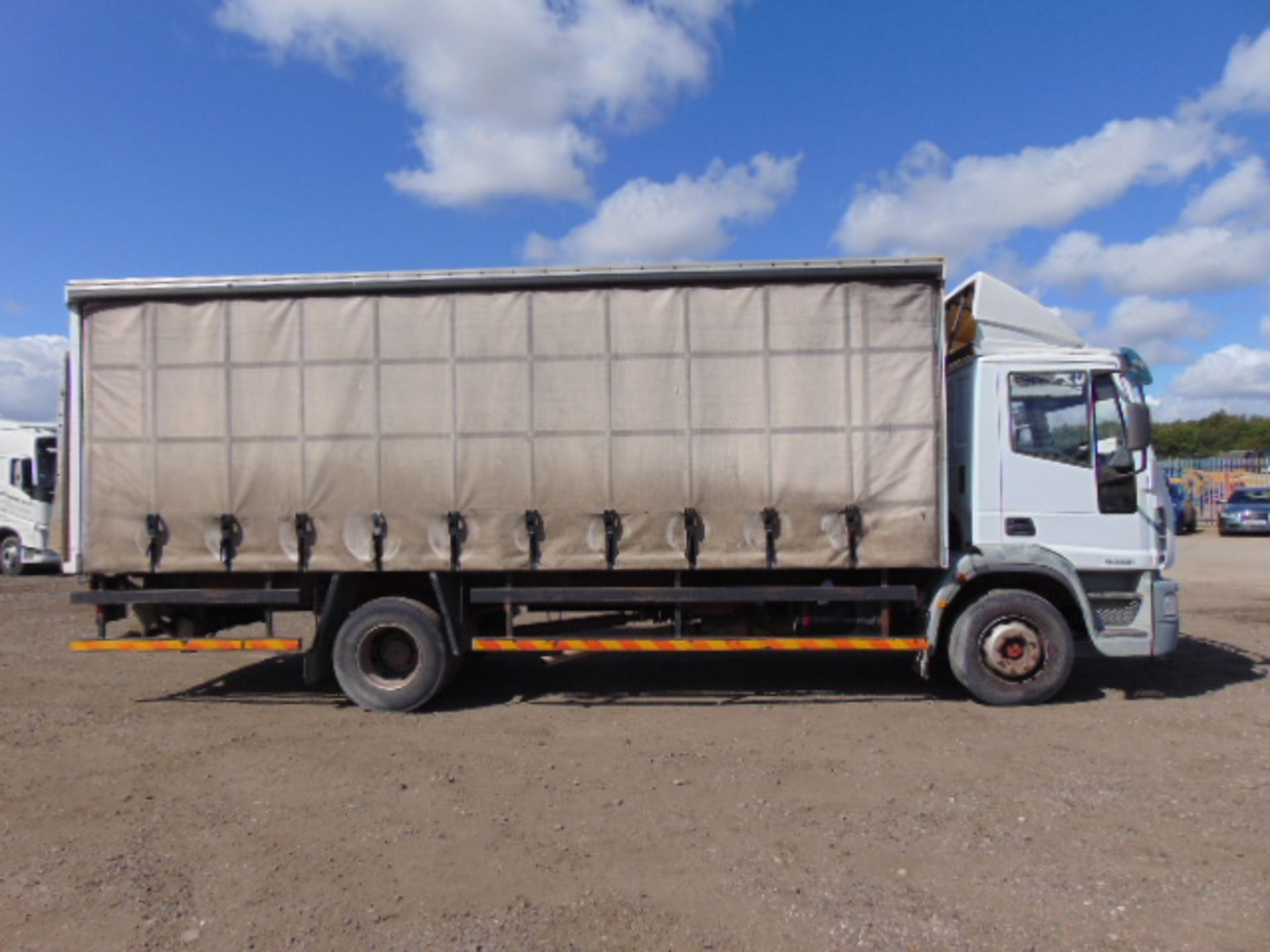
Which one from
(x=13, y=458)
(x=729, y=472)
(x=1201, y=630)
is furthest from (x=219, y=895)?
(x=13, y=458)

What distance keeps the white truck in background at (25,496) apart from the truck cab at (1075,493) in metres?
17.7

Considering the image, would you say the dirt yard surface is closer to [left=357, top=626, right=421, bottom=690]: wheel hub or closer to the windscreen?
[left=357, top=626, right=421, bottom=690]: wheel hub

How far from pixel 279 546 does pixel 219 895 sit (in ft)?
10.3

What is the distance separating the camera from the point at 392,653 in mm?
6680

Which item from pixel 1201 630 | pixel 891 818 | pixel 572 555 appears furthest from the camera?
pixel 1201 630

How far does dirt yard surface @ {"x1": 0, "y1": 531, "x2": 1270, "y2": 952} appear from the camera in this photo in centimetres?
347

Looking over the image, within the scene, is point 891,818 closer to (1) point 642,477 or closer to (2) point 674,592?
(2) point 674,592

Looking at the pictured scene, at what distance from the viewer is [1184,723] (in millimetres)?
6102

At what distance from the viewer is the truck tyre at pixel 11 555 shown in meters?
17.2

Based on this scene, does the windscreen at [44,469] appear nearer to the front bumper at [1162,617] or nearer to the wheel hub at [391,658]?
the wheel hub at [391,658]

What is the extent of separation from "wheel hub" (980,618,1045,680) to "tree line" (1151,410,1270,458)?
64707 mm

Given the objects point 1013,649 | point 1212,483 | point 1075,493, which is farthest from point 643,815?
point 1212,483

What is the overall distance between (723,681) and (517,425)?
296 centimetres

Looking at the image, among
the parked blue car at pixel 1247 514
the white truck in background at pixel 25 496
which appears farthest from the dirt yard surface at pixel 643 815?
the parked blue car at pixel 1247 514
